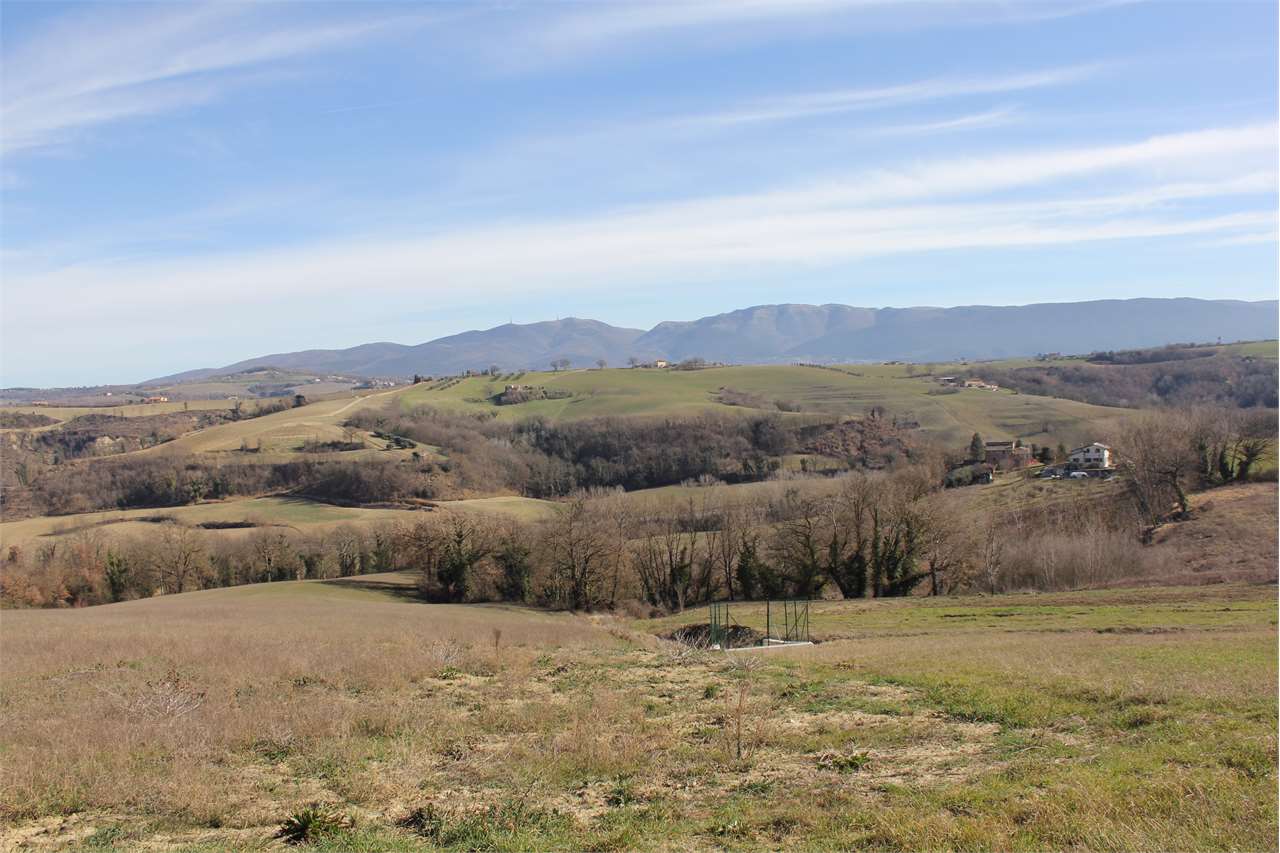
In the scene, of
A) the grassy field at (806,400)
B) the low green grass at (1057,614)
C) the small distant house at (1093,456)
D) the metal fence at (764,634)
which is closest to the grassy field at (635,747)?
the low green grass at (1057,614)

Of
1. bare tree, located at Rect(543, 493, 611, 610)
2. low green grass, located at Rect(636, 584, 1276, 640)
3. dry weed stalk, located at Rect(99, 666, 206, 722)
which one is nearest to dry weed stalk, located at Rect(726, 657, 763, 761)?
dry weed stalk, located at Rect(99, 666, 206, 722)

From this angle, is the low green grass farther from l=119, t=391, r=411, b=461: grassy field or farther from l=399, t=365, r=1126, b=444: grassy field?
l=119, t=391, r=411, b=461: grassy field

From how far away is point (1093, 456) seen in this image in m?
102

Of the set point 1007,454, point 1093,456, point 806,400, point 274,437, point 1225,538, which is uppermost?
point 806,400

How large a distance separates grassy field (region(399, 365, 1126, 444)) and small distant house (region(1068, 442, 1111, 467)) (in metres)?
18.0

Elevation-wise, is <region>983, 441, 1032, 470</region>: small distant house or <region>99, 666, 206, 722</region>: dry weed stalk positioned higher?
<region>99, 666, 206, 722</region>: dry weed stalk

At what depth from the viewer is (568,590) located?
63.0 metres

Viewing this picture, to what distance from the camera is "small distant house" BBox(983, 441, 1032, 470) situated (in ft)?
359

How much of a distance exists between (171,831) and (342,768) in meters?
2.66

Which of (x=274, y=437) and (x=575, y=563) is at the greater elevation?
(x=274, y=437)

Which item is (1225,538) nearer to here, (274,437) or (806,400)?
(806,400)

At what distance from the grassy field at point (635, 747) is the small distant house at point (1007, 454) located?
88.8 meters

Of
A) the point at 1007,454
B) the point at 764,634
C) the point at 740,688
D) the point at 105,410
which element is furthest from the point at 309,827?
the point at 105,410

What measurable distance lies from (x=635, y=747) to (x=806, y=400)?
15833cm
